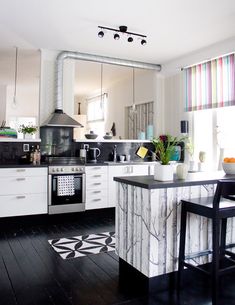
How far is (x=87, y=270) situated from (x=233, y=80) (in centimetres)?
339

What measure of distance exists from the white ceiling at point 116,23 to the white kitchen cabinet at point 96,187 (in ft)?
6.71

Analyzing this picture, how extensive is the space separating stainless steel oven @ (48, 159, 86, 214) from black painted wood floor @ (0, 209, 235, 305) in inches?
26.8

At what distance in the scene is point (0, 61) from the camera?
237 inches

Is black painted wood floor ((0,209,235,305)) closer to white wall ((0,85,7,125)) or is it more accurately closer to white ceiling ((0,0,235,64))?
white ceiling ((0,0,235,64))

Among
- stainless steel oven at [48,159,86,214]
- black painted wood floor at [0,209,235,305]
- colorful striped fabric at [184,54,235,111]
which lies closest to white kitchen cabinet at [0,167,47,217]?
stainless steel oven at [48,159,86,214]

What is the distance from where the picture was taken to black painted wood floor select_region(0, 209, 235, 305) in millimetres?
2271

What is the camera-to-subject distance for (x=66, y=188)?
4562mm

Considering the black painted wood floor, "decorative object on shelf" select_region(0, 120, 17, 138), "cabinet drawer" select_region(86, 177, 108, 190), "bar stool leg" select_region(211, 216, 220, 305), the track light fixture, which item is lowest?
the black painted wood floor

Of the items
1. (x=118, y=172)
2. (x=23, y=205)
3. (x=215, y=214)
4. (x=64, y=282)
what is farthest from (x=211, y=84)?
(x=64, y=282)

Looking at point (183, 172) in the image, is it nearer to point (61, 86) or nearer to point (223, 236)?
point (223, 236)

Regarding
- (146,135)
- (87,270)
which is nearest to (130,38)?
(146,135)

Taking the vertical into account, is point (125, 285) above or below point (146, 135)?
below

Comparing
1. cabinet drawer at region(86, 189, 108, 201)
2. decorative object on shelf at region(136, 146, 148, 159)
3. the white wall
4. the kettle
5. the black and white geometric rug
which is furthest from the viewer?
the white wall

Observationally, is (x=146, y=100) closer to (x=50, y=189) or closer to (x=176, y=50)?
(x=176, y=50)
